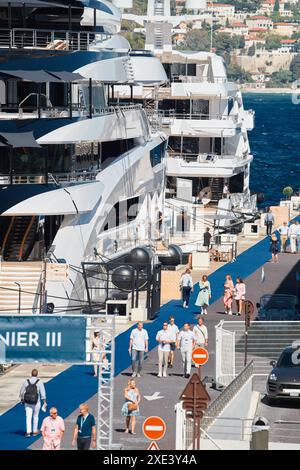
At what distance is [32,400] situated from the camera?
32750mm

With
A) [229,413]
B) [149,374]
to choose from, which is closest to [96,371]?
[149,374]

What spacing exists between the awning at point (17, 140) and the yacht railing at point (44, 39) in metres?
3.11

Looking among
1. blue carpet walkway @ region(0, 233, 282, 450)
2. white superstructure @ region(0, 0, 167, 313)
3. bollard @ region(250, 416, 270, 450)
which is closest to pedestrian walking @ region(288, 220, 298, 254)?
white superstructure @ region(0, 0, 167, 313)

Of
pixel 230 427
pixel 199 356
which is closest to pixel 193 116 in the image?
pixel 199 356

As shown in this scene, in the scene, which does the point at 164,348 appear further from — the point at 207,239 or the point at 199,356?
the point at 207,239

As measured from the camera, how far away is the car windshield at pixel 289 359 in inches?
1452

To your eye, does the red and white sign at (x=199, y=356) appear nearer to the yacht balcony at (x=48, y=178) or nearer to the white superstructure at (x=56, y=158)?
the white superstructure at (x=56, y=158)

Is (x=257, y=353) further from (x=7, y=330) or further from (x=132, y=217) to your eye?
(x=132, y=217)

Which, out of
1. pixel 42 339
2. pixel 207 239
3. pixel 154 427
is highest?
pixel 42 339

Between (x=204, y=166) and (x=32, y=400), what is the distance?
154 feet

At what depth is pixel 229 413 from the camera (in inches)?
1293

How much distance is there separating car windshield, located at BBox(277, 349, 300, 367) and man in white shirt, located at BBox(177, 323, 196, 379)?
2.46 meters

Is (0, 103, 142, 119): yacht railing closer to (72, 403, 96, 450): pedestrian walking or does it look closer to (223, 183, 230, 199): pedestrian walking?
(72, 403, 96, 450): pedestrian walking
